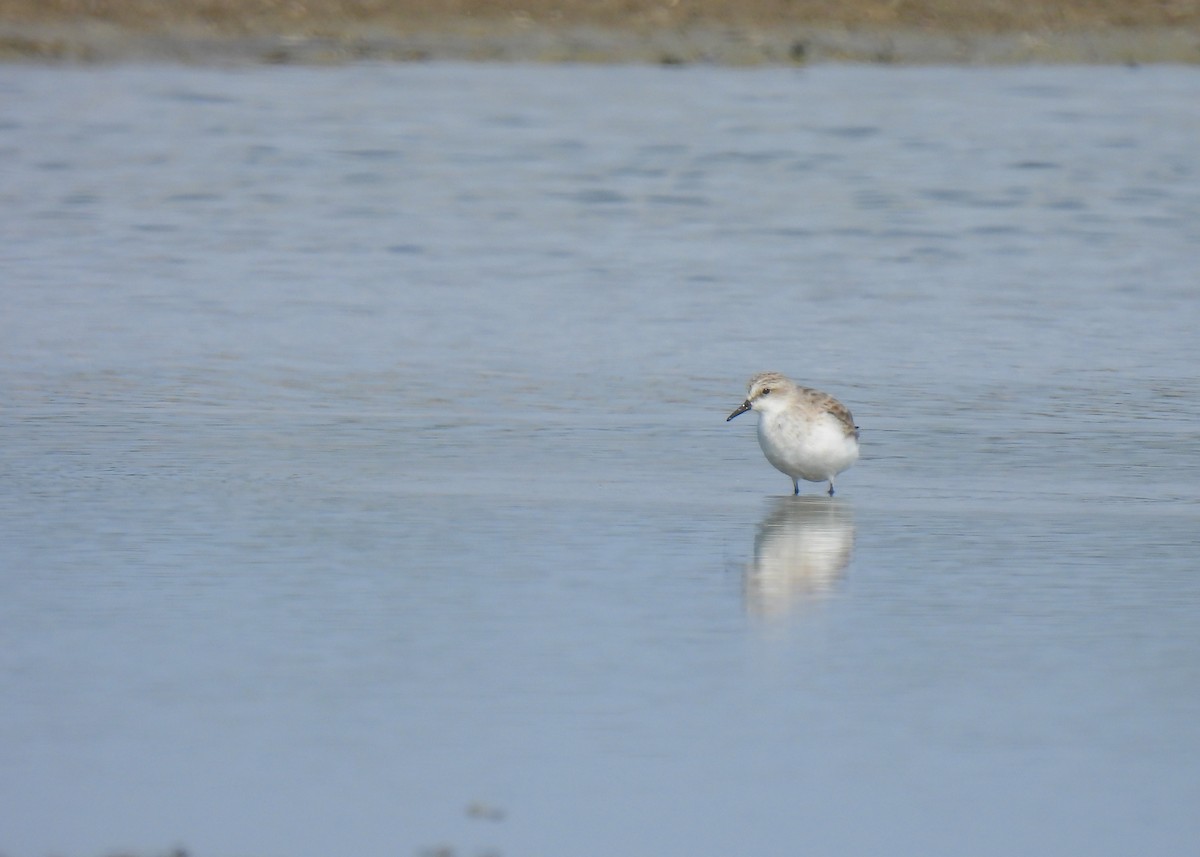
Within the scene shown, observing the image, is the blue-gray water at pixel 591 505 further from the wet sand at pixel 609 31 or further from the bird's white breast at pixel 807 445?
the wet sand at pixel 609 31

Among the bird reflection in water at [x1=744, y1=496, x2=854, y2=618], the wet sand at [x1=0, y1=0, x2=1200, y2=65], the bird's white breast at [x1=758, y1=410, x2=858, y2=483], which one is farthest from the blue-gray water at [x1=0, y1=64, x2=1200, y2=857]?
the wet sand at [x1=0, y1=0, x2=1200, y2=65]

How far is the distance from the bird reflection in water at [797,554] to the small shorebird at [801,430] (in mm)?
152

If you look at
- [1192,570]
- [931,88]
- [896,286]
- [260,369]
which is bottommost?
[1192,570]

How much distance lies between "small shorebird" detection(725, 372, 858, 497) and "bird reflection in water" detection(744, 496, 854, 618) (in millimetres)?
152

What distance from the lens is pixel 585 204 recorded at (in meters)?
17.9

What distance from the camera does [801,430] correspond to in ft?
30.5

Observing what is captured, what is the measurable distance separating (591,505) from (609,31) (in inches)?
625

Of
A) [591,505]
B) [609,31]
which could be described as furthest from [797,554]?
[609,31]

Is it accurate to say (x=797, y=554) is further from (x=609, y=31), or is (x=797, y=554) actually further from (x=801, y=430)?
(x=609, y=31)

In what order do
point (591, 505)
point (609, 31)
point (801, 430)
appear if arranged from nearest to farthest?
1. point (591, 505)
2. point (801, 430)
3. point (609, 31)

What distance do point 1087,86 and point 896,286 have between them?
9564 millimetres

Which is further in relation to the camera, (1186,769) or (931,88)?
(931,88)

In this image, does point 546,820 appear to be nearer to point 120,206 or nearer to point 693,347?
point 693,347

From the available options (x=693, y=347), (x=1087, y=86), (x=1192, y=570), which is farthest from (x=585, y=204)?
(x=1192, y=570)
